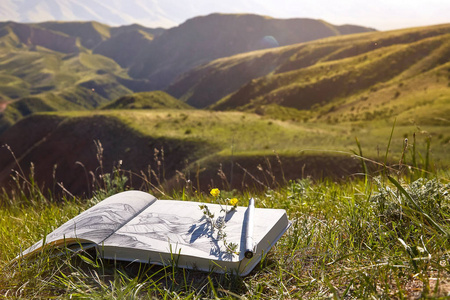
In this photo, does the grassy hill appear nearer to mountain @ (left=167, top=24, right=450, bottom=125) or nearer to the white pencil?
mountain @ (left=167, top=24, right=450, bottom=125)

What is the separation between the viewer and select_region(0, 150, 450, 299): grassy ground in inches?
66.1

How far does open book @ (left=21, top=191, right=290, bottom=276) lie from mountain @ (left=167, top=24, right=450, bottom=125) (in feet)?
111

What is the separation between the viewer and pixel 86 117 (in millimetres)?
42781

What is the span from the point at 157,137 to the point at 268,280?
103 ft

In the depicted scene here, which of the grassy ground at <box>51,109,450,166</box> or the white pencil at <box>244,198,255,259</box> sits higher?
the white pencil at <box>244,198,255,259</box>

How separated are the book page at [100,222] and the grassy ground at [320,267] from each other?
0.35ft

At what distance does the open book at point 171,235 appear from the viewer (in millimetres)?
1896

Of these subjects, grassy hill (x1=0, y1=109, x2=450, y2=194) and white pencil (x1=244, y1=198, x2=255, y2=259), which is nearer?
white pencil (x1=244, y1=198, x2=255, y2=259)

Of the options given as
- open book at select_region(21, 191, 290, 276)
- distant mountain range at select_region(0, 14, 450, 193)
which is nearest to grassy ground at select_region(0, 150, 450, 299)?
open book at select_region(21, 191, 290, 276)

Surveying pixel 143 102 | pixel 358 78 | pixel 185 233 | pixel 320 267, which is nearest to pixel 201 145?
pixel 185 233

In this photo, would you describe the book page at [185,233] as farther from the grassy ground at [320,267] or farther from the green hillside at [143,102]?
the green hillside at [143,102]

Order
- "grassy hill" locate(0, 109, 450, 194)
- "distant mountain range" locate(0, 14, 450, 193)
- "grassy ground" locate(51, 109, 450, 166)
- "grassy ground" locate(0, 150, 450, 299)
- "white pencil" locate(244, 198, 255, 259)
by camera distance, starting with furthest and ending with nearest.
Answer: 1. "distant mountain range" locate(0, 14, 450, 193)
2. "grassy ground" locate(51, 109, 450, 166)
3. "grassy hill" locate(0, 109, 450, 194)
4. "white pencil" locate(244, 198, 255, 259)
5. "grassy ground" locate(0, 150, 450, 299)

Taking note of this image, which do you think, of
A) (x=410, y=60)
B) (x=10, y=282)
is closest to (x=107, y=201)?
(x=10, y=282)

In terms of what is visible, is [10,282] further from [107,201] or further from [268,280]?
[268,280]
